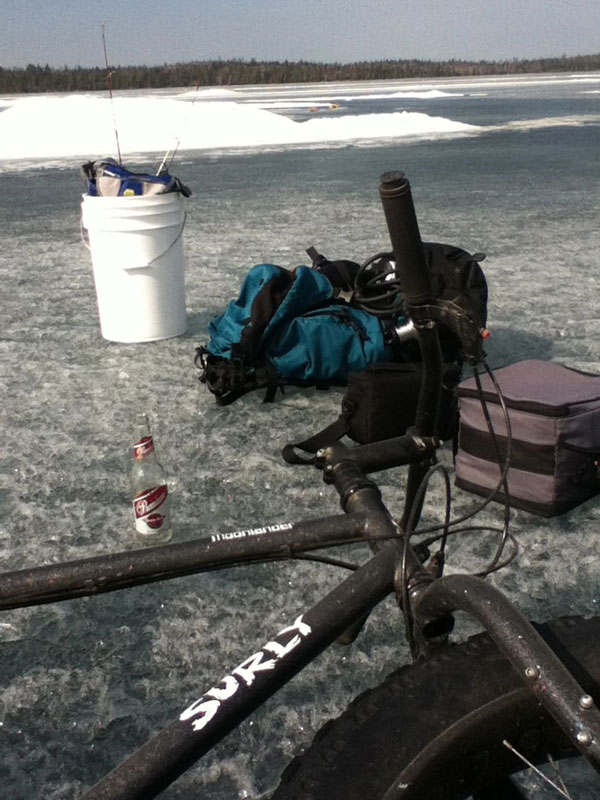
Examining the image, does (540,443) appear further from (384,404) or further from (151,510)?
(151,510)

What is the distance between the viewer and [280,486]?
3293 millimetres

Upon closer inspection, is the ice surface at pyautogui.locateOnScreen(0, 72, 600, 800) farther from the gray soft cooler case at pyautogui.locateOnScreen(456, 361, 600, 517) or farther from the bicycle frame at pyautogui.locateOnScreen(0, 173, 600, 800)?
the bicycle frame at pyautogui.locateOnScreen(0, 173, 600, 800)

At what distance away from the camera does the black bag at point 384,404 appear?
3.54 meters

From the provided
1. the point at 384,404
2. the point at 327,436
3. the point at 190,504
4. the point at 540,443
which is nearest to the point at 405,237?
the point at 540,443

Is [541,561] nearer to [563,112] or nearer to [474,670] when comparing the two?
[474,670]

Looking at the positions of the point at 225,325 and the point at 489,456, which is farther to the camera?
the point at 225,325

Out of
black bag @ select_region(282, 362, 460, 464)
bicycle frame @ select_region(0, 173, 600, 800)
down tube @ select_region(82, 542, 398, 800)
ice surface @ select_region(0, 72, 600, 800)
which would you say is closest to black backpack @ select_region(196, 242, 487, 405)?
ice surface @ select_region(0, 72, 600, 800)

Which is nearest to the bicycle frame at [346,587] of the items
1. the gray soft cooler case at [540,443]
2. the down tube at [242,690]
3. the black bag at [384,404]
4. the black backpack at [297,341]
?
the down tube at [242,690]

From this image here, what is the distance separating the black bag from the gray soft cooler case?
0.32 metres

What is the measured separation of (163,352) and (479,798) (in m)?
3.76

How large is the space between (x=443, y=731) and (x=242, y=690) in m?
0.31

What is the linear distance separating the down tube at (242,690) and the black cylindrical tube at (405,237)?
0.44 metres

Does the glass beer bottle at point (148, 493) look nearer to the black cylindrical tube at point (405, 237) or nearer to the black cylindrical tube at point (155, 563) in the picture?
the black cylindrical tube at point (155, 563)

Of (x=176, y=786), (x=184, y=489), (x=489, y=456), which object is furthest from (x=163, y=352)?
(x=176, y=786)
